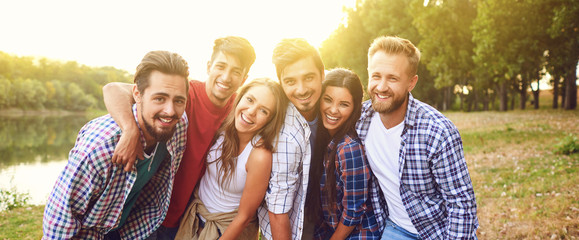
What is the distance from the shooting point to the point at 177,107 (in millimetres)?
3242

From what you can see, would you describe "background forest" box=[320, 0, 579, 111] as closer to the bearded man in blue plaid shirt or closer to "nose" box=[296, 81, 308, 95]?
the bearded man in blue plaid shirt

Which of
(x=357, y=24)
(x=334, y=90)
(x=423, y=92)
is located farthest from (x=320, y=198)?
(x=423, y=92)

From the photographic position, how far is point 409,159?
3.46 m


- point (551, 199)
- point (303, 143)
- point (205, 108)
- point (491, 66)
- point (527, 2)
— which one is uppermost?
point (527, 2)

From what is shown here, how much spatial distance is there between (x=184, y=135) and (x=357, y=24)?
32.9m

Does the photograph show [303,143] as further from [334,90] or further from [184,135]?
[184,135]

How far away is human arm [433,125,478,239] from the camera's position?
324 cm

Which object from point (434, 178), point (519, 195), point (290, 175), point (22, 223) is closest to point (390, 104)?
point (434, 178)

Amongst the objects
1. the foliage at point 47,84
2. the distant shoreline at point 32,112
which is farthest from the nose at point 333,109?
the distant shoreline at point 32,112

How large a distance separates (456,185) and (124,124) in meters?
3.12

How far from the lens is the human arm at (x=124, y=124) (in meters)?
2.88

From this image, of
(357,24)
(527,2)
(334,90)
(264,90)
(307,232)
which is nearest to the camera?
(264,90)

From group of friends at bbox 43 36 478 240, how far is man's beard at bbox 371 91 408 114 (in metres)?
0.01

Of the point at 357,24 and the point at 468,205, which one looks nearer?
the point at 468,205
